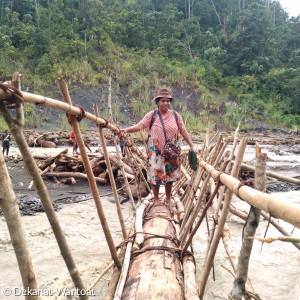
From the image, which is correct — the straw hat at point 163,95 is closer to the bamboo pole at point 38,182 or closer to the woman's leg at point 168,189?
the woman's leg at point 168,189

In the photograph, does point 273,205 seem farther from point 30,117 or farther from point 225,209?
point 30,117

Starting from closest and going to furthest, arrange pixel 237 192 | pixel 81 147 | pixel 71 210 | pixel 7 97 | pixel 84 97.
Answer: pixel 7 97, pixel 237 192, pixel 81 147, pixel 71 210, pixel 84 97

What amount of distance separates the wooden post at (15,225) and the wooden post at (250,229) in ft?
2.39

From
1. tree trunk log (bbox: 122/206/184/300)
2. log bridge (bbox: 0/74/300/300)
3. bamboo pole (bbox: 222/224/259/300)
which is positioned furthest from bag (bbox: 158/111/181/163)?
bamboo pole (bbox: 222/224/259/300)

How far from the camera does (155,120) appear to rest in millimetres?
2416

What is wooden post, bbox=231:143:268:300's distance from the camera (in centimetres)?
86

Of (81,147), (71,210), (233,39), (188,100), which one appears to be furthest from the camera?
(233,39)

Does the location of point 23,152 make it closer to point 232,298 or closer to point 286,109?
point 232,298

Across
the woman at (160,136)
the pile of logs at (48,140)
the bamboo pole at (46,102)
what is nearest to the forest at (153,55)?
the pile of logs at (48,140)

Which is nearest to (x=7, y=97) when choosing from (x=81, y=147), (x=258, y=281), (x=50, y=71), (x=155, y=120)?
(x=81, y=147)

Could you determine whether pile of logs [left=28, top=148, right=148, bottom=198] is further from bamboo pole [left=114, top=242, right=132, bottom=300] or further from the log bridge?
bamboo pole [left=114, top=242, right=132, bottom=300]

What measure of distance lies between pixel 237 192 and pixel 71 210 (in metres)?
2.85

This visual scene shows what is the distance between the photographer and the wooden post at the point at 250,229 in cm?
86

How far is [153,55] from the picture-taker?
2164cm
